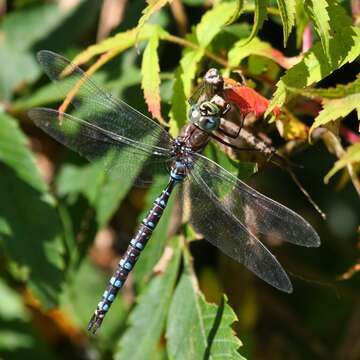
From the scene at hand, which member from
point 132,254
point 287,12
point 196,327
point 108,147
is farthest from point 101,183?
point 287,12

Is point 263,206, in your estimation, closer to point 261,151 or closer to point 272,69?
point 261,151

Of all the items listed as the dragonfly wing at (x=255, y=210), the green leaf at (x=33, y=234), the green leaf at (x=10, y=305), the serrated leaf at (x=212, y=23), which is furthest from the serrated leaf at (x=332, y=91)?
the green leaf at (x=10, y=305)

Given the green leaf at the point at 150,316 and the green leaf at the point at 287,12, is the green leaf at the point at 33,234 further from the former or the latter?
the green leaf at the point at 287,12

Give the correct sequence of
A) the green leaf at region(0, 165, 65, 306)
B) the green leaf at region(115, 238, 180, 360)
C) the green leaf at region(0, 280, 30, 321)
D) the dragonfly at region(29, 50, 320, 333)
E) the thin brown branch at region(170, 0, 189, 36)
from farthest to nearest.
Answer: the green leaf at region(0, 280, 30, 321)
the thin brown branch at region(170, 0, 189, 36)
the green leaf at region(0, 165, 65, 306)
the green leaf at region(115, 238, 180, 360)
the dragonfly at region(29, 50, 320, 333)

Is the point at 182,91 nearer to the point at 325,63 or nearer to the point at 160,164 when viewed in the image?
the point at 160,164

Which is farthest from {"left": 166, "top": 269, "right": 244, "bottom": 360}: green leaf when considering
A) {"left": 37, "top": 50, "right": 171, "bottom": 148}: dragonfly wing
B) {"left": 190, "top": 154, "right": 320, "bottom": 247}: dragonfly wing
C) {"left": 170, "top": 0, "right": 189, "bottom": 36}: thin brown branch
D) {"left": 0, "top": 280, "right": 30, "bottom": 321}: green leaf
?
{"left": 0, "top": 280, "right": 30, "bottom": 321}: green leaf

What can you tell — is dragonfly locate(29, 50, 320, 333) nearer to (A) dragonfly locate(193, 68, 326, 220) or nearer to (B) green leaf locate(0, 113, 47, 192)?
(A) dragonfly locate(193, 68, 326, 220)

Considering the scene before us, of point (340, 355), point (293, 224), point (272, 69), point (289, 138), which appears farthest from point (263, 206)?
point (340, 355)

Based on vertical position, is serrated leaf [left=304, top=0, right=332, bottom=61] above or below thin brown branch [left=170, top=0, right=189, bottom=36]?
below
